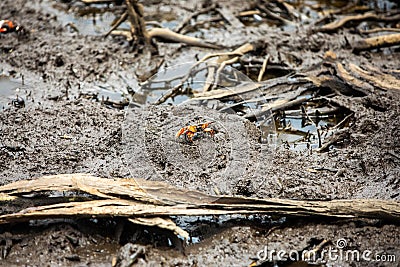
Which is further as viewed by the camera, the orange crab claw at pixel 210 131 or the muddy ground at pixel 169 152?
the orange crab claw at pixel 210 131

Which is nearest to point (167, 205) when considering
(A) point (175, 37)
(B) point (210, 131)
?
(B) point (210, 131)

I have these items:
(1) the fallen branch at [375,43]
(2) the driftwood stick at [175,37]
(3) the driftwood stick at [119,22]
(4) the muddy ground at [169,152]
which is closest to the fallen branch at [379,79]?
(4) the muddy ground at [169,152]

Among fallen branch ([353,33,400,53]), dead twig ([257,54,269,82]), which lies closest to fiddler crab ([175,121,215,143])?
dead twig ([257,54,269,82])

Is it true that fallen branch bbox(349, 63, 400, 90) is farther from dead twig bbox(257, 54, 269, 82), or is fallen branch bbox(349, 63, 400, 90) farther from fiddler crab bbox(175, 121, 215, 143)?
fiddler crab bbox(175, 121, 215, 143)

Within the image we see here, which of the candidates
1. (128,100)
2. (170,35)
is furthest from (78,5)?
(128,100)

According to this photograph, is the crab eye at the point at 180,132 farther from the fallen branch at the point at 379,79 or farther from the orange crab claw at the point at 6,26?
the orange crab claw at the point at 6,26
